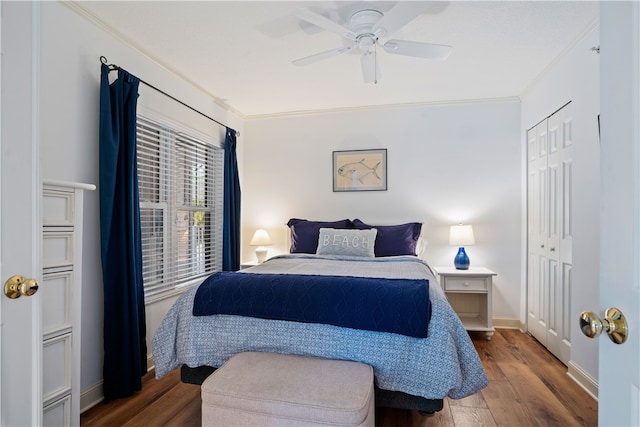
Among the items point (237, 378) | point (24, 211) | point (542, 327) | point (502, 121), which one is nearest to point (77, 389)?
point (237, 378)

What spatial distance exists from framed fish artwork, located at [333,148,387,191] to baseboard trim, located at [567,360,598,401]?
233 centimetres

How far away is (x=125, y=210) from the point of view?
229 cm

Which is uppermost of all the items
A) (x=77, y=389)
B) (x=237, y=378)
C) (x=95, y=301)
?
(x=95, y=301)

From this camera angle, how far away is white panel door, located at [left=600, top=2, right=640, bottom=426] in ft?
2.01

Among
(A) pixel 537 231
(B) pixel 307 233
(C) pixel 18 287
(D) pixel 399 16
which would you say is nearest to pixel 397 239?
(B) pixel 307 233

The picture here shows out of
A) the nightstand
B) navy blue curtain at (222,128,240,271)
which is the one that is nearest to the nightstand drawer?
A: the nightstand

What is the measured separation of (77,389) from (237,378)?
87cm

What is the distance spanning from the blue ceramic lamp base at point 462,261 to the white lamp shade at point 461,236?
0.13m

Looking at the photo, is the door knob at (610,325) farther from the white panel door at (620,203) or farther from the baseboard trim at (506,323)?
the baseboard trim at (506,323)

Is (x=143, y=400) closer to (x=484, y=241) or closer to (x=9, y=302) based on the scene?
(x=9, y=302)

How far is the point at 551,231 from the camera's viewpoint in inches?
117

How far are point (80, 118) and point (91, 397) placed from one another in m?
1.74

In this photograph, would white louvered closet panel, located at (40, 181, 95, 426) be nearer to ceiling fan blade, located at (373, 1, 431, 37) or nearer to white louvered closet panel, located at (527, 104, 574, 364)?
ceiling fan blade, located at (373, 1, 431, 37)

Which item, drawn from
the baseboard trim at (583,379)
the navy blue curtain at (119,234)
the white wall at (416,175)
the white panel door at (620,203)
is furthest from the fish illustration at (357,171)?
the white panel door at (620,203)
